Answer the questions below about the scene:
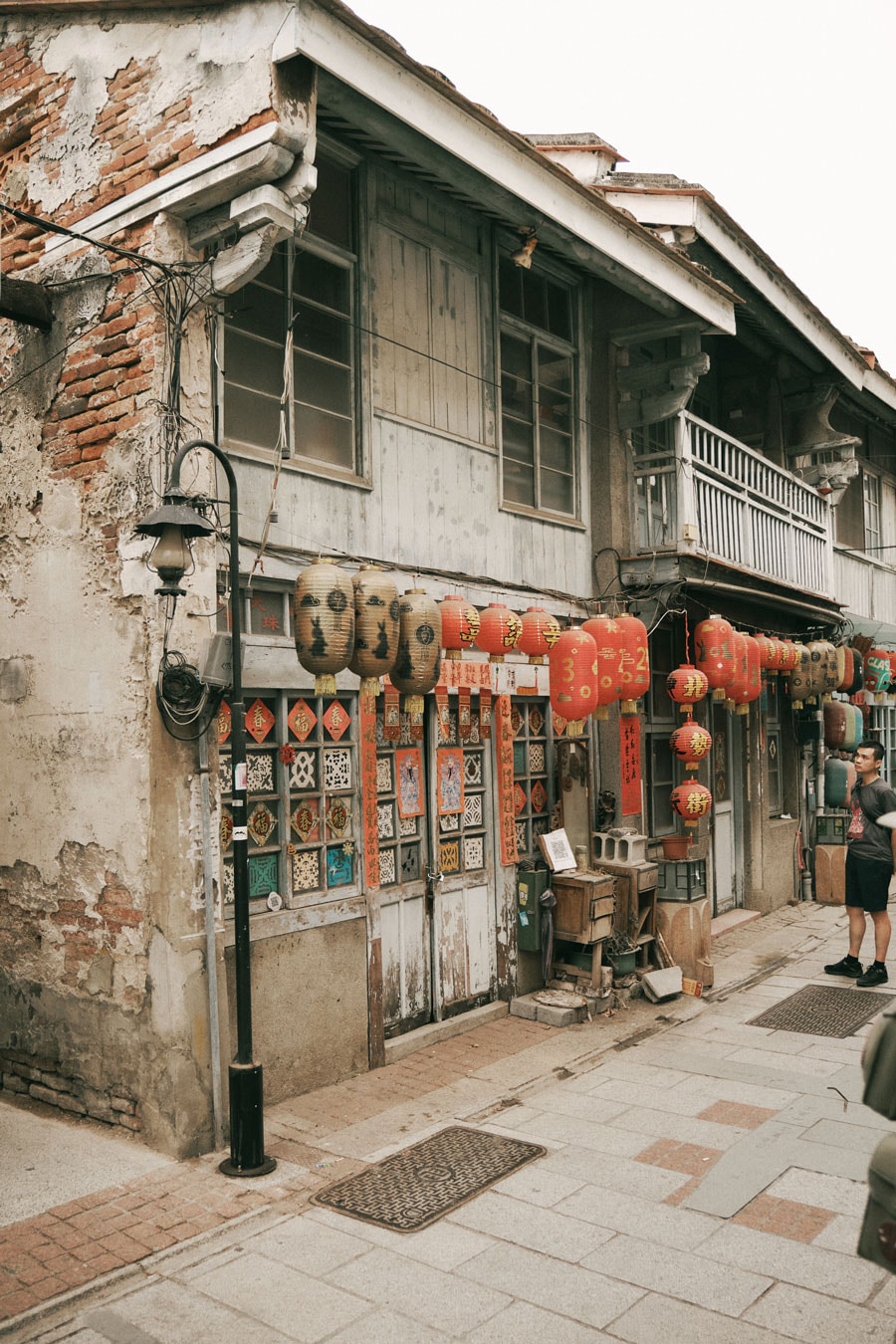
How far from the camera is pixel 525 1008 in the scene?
8.70 meters

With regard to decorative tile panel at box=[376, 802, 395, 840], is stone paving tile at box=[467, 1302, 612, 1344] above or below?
below

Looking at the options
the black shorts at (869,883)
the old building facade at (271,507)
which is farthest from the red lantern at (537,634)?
the black shorts at (869,883)

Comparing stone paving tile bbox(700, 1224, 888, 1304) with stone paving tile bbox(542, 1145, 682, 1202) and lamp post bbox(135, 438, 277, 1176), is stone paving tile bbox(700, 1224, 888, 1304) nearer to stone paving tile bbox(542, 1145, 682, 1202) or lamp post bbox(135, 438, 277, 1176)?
stone paving tile bbox(542, 1145, 682, 1202)

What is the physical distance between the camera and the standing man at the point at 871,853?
945 cm

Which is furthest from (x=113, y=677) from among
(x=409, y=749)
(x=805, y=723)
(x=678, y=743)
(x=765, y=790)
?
(x=805, y=723)

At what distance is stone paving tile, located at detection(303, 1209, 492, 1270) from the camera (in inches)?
190

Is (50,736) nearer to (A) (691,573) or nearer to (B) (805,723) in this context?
(A) (691,573)

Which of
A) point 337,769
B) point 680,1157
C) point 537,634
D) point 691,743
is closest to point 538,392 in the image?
point 537,634

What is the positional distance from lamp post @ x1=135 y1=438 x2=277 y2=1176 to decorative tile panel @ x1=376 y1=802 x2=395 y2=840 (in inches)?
80.7

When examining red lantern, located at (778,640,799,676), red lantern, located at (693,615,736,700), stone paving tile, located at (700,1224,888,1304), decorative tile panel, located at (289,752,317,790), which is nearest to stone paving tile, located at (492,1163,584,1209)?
stone paving tile, located at (700,1224,888,1304)

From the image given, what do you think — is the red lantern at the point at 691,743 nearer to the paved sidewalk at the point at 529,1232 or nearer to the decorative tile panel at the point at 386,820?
Result: the paved sidewalk at the point at 529,1232

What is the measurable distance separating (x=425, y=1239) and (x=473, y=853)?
394 cm

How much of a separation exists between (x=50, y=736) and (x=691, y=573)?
236 inches

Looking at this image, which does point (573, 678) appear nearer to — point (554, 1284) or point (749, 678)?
point (749, 678)
